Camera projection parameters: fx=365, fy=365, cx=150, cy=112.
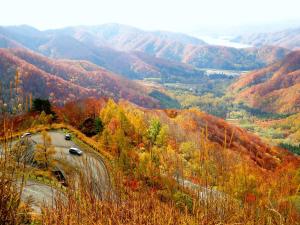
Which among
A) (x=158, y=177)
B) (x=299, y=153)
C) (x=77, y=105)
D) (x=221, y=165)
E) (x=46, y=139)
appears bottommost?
(x=299, y=153)

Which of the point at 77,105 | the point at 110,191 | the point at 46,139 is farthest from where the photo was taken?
the point at 77,105

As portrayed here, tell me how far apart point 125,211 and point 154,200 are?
0.57 meters

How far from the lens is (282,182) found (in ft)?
25.9

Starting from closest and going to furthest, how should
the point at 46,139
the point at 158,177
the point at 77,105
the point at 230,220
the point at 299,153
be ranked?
1. the point at 230,220
2. the point at 158,177
3. the point at 46,139
4. the point at 77,105
5. the point at 299,153

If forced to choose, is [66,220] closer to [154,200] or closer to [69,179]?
[69,179]

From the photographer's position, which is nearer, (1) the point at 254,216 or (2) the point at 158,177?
(1) the point at 254,216

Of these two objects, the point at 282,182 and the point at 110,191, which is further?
the point at 282,182

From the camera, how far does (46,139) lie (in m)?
34.8

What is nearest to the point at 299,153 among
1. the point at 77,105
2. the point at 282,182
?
the point at 77,105

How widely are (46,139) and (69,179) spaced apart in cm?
2975

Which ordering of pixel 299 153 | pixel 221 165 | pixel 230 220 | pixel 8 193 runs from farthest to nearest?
1. pixel 299 153
2. pixel 221 165
3. pixel 230 220
4. pixel 8 193

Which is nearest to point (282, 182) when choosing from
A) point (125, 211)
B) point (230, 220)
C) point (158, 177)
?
point (230, 220)

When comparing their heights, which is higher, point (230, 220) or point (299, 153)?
point (230, 220)

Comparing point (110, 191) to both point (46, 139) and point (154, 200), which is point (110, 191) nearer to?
point (154, 200)
